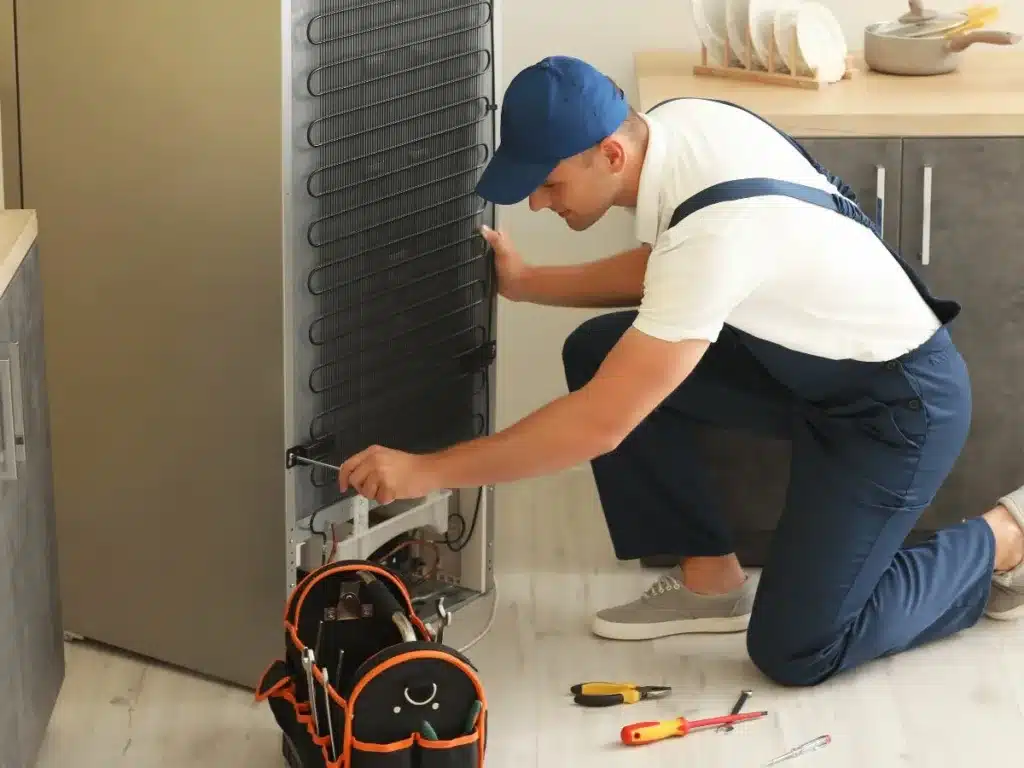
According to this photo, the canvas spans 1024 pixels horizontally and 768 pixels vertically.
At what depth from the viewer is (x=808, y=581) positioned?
2361 millimetres

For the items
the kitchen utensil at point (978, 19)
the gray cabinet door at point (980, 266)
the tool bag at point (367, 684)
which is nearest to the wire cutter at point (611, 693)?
the tool bag at point (367, 684)

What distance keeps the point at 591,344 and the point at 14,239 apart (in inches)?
39.1

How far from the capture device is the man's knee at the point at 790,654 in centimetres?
236

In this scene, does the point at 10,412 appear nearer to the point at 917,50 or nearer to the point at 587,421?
the point at 587,421

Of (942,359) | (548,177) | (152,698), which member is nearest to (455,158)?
(548,177)

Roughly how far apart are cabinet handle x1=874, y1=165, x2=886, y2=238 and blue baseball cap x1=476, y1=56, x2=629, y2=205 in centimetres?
63

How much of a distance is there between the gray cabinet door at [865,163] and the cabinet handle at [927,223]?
45mm

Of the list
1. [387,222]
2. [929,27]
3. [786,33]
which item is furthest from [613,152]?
[929,27]

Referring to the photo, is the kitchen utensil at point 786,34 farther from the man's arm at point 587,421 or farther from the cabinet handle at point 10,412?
the cabinet handle at point 10,412

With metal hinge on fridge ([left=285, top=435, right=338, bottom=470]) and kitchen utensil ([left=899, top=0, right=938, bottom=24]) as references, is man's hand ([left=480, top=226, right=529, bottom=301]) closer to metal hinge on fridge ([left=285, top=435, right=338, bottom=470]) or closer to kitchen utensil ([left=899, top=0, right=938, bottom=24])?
metal hinge on fridge ([left=285, top=435, right=338, bottom=470])

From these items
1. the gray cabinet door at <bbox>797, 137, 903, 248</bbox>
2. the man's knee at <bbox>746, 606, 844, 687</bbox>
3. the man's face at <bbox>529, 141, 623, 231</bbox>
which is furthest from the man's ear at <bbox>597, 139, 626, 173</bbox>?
the man's knee at <bbox>746, 606, 844, 687</bbox>

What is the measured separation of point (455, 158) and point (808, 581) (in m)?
0.83

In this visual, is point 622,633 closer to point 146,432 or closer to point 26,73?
point 146,432

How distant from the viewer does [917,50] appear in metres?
2.71
